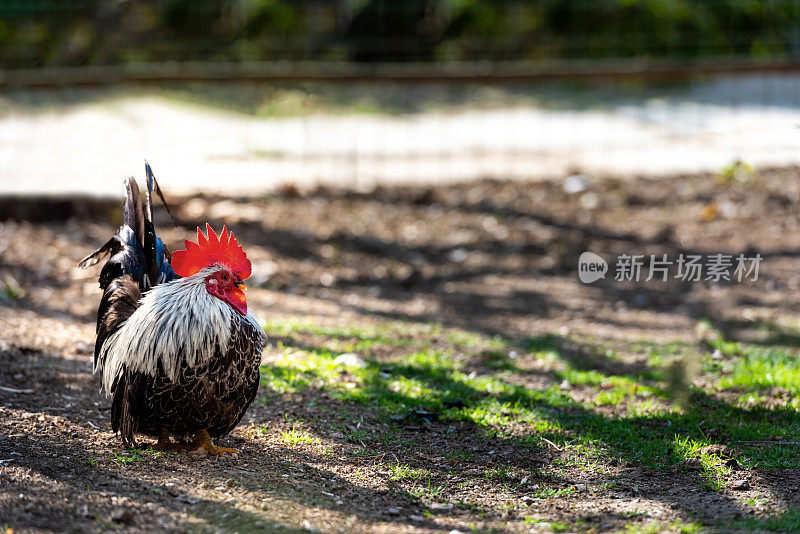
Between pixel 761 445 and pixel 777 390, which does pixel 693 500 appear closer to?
pixel 761 445

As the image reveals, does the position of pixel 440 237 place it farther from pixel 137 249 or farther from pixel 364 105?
pixel 137 249

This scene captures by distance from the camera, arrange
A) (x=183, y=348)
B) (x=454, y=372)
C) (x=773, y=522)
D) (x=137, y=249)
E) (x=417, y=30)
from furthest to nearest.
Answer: (x=417, y=30) < (x=454, y=372) < (x=137, y=249) < (x=183, y=348) < (x=773, y=522)

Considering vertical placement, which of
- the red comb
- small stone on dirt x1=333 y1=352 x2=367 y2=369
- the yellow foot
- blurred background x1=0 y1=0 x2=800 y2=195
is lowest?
the yellow foot

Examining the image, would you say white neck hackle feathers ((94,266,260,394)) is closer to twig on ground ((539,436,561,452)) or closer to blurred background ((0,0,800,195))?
twig on ground ((539,436,561,452))

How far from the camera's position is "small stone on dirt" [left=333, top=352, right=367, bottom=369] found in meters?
5.21

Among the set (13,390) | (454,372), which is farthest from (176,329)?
(454,372)

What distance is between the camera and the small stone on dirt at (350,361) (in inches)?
205

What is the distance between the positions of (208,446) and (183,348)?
24.0 inches

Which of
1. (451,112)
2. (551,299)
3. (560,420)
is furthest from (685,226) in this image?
(560,420)

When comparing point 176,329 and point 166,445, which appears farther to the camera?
point 166,445

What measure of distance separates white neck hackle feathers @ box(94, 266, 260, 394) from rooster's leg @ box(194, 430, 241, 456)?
0.45m

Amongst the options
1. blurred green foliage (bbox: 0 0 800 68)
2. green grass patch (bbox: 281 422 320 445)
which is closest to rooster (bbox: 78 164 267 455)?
→ green grass patch (bbox: 281 422 320 445)

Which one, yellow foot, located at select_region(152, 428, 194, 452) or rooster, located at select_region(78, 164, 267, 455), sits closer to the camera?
rooster, located at select_region(78, 164, 267, 455)

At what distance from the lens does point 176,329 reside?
11.9ft
